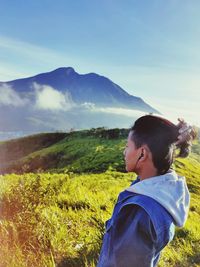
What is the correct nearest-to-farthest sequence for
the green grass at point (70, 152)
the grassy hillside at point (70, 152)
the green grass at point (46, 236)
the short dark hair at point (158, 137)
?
the short dark hair at point (158, 137), the green grass at point (46, 236), the grassy hillside at point (70, 152), the green grass at point (70, 152)

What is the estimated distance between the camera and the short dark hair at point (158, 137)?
2842 mm

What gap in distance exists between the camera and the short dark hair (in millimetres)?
2842

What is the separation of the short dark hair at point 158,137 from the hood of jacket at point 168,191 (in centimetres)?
11

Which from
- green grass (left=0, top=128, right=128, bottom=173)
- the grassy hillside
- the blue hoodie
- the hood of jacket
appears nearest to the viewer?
the blue hoodie

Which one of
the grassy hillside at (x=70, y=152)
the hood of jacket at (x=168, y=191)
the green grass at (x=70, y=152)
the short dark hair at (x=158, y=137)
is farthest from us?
the green grass at (x=70, y=152)

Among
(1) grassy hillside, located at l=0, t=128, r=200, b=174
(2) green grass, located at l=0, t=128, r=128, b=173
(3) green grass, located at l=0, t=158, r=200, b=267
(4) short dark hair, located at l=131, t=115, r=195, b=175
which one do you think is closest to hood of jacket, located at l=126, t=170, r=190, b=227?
(4) short dark hair, located at l=131, t=115, r=195, b=175

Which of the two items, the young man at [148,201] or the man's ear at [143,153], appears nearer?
the young man at [148,201]

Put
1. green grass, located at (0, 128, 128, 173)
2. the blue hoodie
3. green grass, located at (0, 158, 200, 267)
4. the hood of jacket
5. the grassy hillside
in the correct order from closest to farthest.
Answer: the blue hoodie < the hood of jacket < green grass, located at (0, 158, 200, 267) < the grassy hillside < green grass, located at (0, 128, 128, 173)

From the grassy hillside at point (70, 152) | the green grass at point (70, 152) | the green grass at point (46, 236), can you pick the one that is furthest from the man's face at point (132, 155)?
the green grass at point (70, 152)

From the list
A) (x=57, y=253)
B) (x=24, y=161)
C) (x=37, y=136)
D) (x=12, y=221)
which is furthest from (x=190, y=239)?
Result: (x=37, y=136)

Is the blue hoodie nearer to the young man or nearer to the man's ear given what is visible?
the young man

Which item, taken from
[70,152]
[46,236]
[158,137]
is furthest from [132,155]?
[70,152]

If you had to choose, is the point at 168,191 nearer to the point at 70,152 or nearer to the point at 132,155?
the point at 132,155

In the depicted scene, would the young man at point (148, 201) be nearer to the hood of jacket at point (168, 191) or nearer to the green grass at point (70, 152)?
the hood of jacket at point (168, 191)
